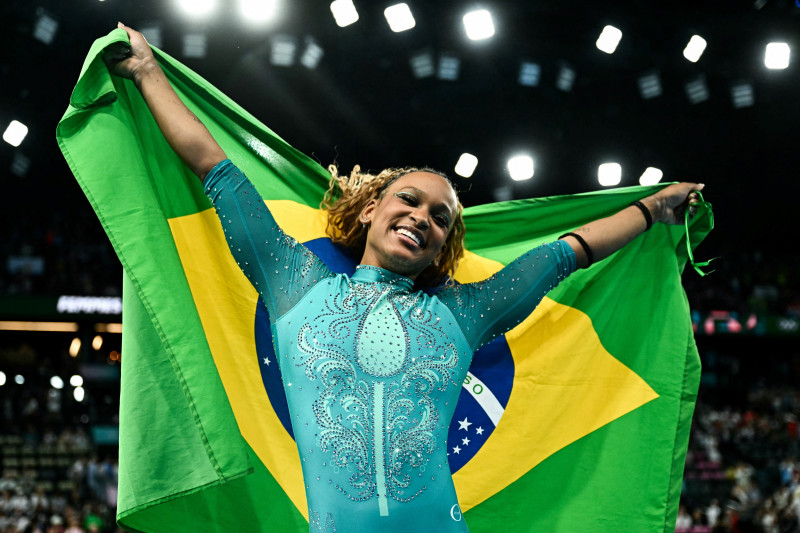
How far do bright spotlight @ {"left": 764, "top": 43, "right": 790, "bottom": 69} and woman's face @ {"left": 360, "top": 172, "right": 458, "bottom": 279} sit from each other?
268 inches

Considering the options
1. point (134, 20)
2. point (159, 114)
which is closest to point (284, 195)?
point (159, 114)

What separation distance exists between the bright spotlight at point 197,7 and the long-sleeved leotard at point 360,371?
252 inches

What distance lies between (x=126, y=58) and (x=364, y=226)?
3.06ft

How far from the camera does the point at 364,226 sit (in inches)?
107

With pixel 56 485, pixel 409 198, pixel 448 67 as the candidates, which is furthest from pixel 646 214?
pixel 56 485

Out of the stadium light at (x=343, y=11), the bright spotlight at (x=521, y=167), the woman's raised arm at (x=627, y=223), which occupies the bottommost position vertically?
the woman's raised arm at (x=627, y=223)

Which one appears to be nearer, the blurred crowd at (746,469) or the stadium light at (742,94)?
the stadium light at (742,94)

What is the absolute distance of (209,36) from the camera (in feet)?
28.8

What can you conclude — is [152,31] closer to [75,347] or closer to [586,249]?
[586,249]

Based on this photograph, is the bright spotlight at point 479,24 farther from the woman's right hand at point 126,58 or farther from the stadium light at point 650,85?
the woman's right hand at point 126,58

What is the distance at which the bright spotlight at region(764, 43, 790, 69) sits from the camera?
788 centimetres

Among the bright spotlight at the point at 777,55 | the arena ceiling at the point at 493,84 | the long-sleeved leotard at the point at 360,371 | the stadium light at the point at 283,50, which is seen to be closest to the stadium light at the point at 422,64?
the arena ceiling at the point at 493,84

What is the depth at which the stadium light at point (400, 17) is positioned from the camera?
291 inches

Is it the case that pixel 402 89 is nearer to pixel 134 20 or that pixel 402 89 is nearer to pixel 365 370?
pixel 134 20
